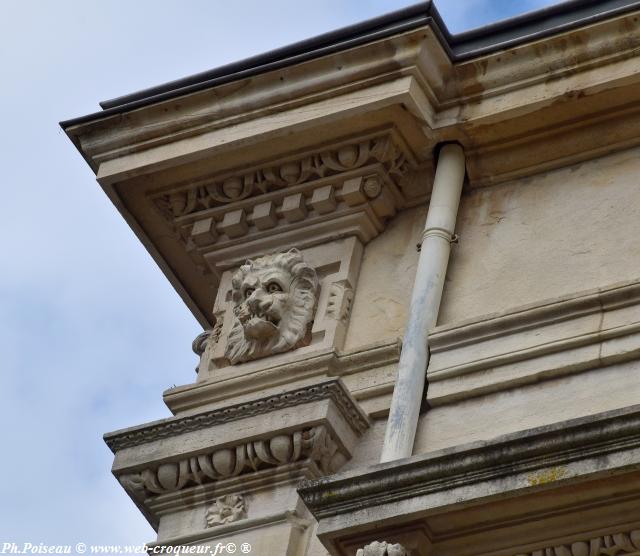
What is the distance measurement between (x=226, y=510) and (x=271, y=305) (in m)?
1.20

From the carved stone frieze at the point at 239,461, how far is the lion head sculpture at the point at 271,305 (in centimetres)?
77

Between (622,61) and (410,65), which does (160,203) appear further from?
(622,61)

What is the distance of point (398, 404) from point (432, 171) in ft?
5.56

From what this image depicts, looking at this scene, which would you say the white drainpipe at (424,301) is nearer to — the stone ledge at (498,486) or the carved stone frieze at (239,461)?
the carved stone frieze at (239,461)

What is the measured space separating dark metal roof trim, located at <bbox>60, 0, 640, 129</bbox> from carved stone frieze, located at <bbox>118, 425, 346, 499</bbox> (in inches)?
84.9

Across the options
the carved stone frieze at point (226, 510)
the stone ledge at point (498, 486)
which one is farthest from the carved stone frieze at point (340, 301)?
the stone ledge at point (498, 486)

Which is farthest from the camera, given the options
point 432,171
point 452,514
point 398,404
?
point 432,171

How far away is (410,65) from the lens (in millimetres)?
9602

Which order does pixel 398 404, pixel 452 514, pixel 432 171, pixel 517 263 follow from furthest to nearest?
pixel 432 171
pixel 517 263
pixel 398 404
pixel 452 514

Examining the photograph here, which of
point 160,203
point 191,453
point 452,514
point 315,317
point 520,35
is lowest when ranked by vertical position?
A: point 452,514

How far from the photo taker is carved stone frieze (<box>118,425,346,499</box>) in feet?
28.2

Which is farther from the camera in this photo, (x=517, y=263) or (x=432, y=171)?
(x=432, y=171)

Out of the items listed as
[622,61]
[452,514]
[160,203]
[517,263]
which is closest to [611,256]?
[517,263]

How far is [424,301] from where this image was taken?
9023mm
